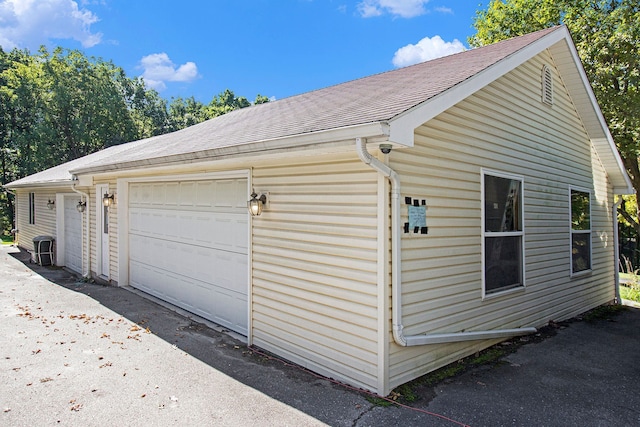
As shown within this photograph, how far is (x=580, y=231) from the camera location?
750 centimetres

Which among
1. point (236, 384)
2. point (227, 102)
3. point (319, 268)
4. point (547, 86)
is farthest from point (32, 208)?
point (227, 102)

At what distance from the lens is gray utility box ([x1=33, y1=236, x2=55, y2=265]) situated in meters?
12.0

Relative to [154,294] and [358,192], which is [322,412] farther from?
[154,294]

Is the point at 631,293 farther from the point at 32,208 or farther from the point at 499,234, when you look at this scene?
the point at 32,208

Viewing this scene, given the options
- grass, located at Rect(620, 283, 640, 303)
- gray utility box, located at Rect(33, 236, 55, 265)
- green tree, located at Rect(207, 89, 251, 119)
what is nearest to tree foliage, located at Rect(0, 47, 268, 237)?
green tree, located at Rect(207, 89, 251, 119)

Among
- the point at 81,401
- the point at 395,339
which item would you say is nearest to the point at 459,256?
the point at 395,339

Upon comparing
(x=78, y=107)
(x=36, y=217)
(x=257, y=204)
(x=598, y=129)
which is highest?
(x=78, y=107)

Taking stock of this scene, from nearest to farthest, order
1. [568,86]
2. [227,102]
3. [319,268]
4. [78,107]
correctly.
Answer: [319,268] < [568,86] < [78,107] < [227,102]

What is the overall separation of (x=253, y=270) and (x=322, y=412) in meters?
2.17

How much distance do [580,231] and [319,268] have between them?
584 cm

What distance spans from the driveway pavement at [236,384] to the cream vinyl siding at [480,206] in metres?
0.51

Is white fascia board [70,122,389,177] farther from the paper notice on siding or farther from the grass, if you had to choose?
the grass

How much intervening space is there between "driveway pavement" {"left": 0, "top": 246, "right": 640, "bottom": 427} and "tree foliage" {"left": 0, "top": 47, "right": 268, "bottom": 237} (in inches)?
969

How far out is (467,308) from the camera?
4773mm
